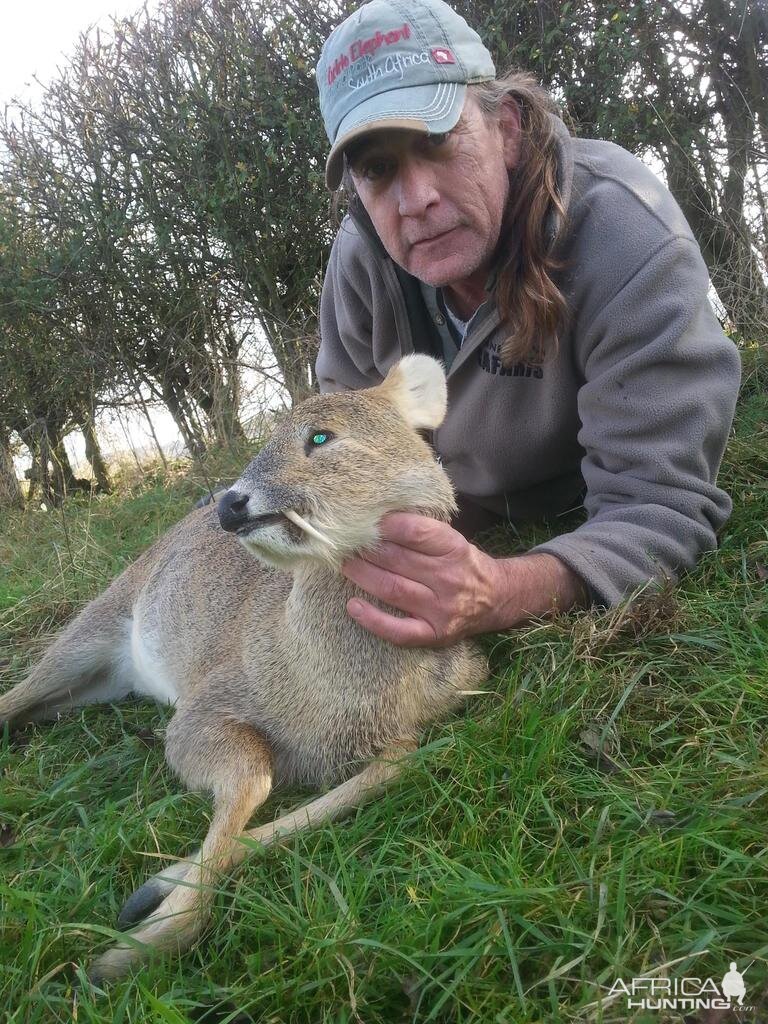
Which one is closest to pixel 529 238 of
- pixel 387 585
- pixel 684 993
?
pixel 387 585

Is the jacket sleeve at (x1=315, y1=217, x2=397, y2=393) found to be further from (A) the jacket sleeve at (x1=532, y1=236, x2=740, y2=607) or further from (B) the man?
(A) the jacket sleeve at (x1=532, y1=236, x2=740, y2=607)

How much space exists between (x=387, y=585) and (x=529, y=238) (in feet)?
4.74

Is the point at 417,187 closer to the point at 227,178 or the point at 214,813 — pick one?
the point at 214,813

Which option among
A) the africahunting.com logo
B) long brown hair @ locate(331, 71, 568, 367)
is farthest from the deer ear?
the africahunting.com logo

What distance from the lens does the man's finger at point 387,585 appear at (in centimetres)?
259

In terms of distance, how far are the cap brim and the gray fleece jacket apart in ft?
1.68

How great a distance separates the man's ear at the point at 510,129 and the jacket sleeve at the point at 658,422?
777mm

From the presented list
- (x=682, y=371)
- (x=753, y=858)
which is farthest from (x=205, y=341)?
(x=753, y=858)

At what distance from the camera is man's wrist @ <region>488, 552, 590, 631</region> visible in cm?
281

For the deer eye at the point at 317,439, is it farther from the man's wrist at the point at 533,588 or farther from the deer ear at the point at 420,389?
the man's wrist at the point at 533,588

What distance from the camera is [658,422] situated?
9.47 feet

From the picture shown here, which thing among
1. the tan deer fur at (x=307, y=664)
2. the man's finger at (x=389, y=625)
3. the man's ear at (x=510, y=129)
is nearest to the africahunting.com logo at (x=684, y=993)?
the tan deer fur at (x=307, y=664)

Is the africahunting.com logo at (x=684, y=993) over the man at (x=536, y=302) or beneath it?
beneath

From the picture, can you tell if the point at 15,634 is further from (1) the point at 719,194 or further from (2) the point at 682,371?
(1) the point at 719,194
